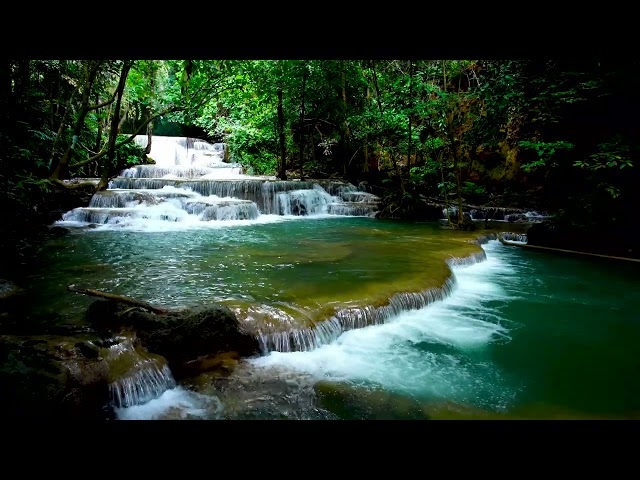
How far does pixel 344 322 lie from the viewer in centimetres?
495

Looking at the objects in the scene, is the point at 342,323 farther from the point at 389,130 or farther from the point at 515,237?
the point at 389,130

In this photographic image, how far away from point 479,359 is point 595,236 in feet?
22.1

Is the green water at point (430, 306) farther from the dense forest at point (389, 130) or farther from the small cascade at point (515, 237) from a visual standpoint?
the dense forest at point (389, 130)

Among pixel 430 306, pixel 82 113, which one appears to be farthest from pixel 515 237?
pixel 82 113

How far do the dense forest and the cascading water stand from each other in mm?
971

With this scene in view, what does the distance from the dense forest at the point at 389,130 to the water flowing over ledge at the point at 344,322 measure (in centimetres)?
305

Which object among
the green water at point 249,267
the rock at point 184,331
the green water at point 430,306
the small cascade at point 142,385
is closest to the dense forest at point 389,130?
the green water at point 249,267

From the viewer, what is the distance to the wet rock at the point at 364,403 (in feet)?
11.3

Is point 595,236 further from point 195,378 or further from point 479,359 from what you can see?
point 195,378

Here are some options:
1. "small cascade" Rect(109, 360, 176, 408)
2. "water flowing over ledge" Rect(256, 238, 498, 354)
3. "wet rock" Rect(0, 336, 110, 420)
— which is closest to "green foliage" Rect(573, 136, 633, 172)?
"water flowing over ledge" Rect(256, 238, 498, 354)

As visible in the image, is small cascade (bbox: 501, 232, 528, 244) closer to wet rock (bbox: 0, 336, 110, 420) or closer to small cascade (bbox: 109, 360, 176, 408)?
small cascade (bbox: 109, 360, 176, 408)

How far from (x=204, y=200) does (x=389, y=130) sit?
762cm

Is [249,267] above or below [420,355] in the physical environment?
above
